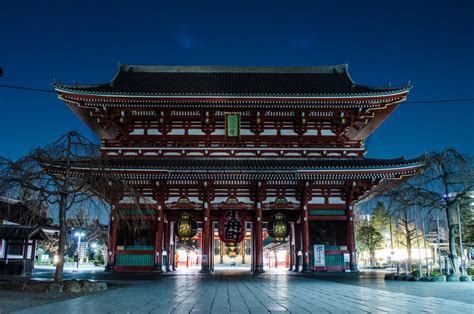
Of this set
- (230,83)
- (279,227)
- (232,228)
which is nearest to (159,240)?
(232,228)

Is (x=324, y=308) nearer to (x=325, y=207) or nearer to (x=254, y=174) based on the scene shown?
(x=254, y=174)

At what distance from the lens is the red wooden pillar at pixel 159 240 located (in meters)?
24.8

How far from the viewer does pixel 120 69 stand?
33938 mm

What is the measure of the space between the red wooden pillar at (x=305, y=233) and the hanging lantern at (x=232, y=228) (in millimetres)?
3998

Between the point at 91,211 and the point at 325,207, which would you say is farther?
the point at 325,207

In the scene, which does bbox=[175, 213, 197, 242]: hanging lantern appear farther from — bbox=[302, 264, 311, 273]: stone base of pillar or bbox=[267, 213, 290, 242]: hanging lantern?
bbox=[302, 264, 311, 273]: stone base of pillar

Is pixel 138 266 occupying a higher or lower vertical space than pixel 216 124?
lower

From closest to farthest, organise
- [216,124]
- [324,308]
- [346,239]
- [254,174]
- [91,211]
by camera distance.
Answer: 1. [324,308]
2. [91,211]
3. [254,174]
4. [346,239]
5. [216,124]

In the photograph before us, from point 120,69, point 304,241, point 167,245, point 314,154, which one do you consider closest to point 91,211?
point 167,245

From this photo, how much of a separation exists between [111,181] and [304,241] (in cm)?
1396

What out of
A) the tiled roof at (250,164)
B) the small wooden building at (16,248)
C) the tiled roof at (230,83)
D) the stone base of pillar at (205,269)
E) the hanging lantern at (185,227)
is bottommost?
the stone base of pillar at (205,269)

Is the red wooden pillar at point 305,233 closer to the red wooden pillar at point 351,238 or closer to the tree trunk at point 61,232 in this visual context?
the red wooden pillar at point 351,238

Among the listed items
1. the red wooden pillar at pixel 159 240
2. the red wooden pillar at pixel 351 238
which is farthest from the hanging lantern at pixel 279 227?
the red wooden pillar at pixel 159 240

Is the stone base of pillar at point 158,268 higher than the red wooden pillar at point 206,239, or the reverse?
the red wooden pillar at point 206,239
